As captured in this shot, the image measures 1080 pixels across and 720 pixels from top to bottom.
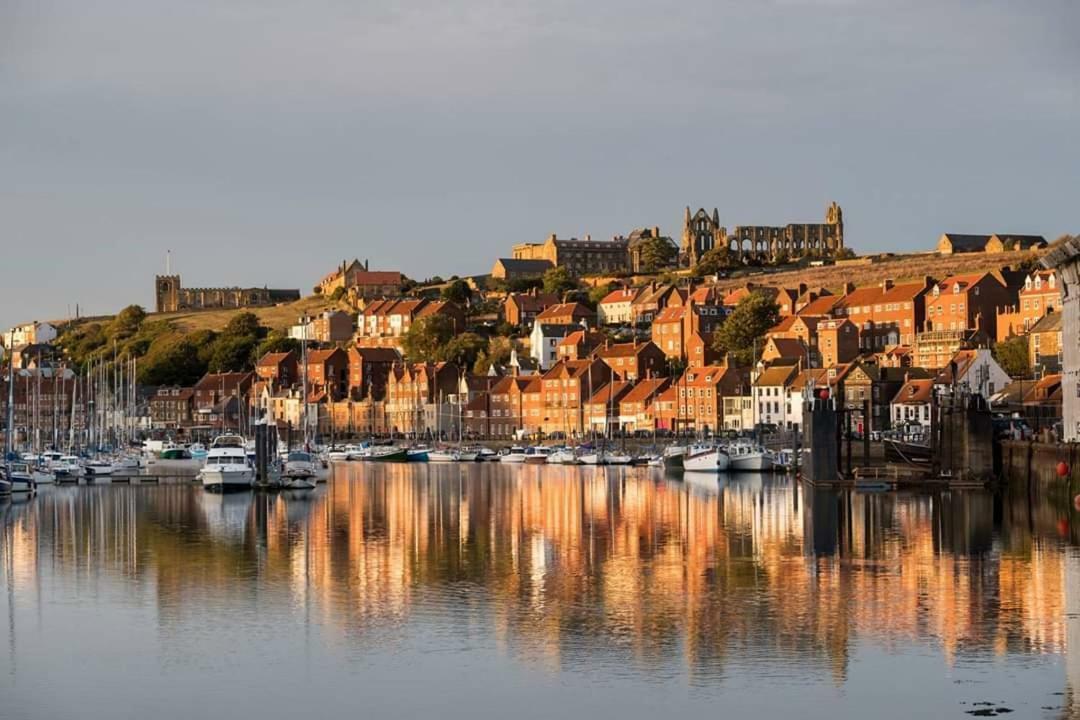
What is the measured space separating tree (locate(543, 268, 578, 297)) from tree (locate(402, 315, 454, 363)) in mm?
14544

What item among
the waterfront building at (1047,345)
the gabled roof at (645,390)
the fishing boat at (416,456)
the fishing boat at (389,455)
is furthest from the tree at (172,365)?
the waterfront building at (1047,345)

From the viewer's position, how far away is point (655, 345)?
422 feet

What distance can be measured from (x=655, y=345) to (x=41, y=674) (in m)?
107

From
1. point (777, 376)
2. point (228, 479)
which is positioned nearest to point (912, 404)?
point (777, 376)

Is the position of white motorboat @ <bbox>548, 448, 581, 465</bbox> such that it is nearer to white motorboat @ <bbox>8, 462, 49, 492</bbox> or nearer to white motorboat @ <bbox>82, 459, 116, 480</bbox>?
white motorboat @ <bbox>82, 459, 116, 480</bbox>

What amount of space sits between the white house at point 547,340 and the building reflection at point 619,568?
266 feet

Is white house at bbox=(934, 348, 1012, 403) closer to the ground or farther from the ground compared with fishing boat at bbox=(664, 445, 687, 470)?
farther from the ground

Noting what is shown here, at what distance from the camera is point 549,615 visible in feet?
88.8

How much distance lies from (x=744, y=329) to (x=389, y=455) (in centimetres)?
2971

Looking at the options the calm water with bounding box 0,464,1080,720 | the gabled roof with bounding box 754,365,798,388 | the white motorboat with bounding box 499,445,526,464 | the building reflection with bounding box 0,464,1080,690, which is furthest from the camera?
the gabled roof with bounding box 754,365,798,388

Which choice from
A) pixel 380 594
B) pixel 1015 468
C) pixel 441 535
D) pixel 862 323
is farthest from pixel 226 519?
pixel 862 323

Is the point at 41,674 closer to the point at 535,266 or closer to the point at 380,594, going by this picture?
the point at 380,594

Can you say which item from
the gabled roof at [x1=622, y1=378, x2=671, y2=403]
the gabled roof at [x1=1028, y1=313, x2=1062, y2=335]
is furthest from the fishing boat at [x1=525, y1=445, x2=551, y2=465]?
the gabled roof at [x1=1028, y1=313, x2=1062, y2=335]

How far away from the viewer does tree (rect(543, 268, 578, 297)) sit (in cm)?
Result: 16338
